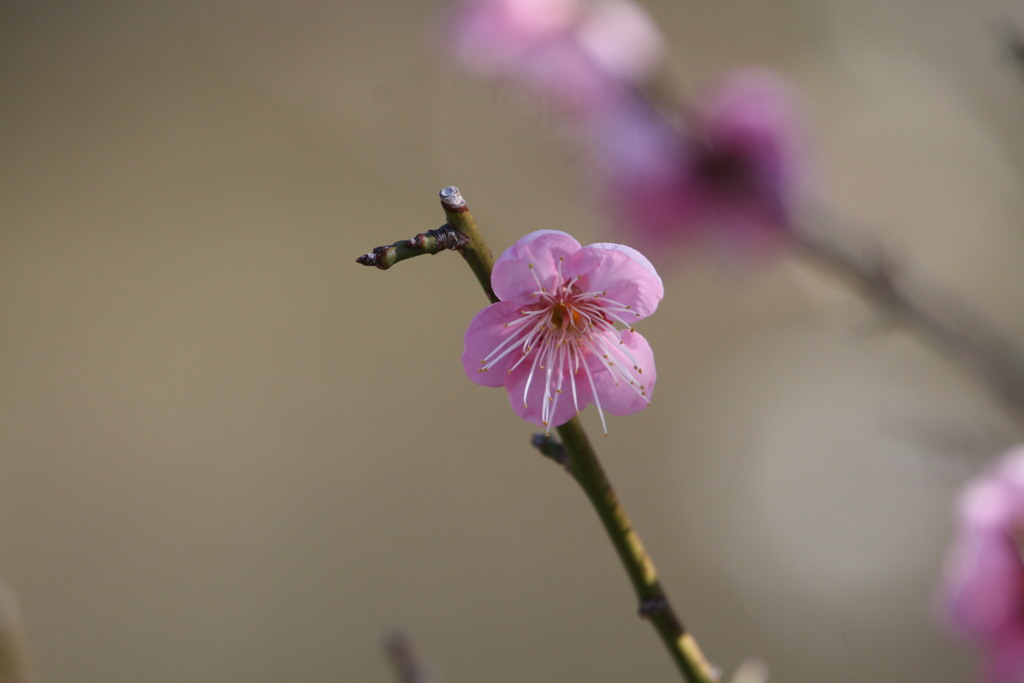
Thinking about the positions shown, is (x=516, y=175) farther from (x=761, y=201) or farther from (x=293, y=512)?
(x=293, y=512)

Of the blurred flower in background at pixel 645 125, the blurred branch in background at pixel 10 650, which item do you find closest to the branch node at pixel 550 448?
the blurred branch in background at pixel 10 650

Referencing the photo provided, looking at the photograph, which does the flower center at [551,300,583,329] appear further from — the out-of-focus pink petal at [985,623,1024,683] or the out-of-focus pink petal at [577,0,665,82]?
the out-of-focus pink petal at [577,0,665,82]

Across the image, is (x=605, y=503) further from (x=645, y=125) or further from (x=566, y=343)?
(x=645, y=125)

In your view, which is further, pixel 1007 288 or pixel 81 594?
pixel 1007 288

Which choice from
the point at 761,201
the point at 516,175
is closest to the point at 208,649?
the point at 516,175

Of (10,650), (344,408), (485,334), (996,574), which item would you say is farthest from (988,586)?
(344,408)

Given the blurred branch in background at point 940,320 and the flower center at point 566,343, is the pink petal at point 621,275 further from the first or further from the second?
the blurred branch in background at point 940,320
